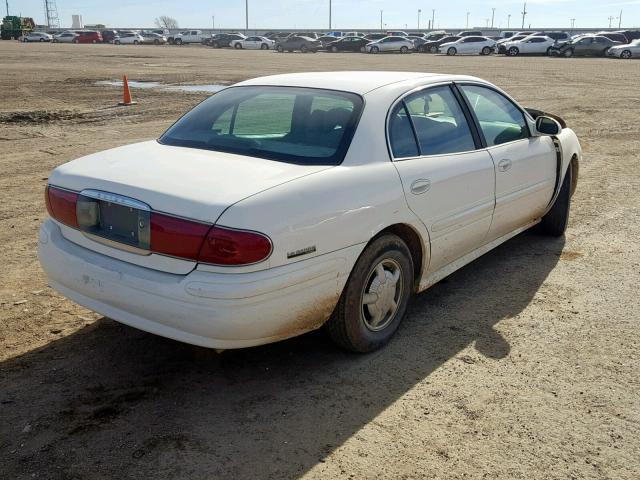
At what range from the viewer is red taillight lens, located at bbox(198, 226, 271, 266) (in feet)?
9.68

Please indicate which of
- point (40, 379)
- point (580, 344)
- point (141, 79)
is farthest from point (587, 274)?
point (141, 79)

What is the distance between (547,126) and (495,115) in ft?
1.91

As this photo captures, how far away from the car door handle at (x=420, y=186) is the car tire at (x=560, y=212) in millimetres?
2456

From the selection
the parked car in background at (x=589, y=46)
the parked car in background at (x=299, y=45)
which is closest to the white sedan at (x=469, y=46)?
the parked car in background at (x=589, y=46)

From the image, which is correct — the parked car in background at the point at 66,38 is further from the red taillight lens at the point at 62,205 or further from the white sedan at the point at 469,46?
the red taillight lens at the point at 62,205

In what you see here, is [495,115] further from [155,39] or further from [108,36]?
[108,36]

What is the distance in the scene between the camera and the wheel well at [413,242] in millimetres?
3818

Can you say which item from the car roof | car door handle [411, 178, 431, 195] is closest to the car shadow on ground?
car door handle [411, 178, 431, 195]

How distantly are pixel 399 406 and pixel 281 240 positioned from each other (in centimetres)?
107

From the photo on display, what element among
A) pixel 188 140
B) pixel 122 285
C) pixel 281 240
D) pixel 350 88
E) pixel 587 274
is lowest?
pixel 587 274

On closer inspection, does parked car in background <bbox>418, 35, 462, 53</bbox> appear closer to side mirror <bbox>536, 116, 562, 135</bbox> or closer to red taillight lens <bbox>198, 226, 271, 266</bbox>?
side mirror <bbox>536, 116, 562, 135</bbox>

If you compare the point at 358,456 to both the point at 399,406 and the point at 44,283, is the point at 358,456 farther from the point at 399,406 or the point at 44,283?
the point at 44,283

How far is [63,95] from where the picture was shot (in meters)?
17.3

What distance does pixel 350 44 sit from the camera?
2247 inches
